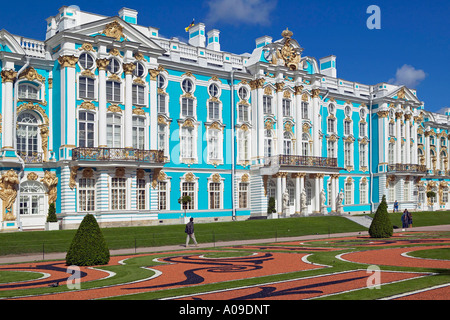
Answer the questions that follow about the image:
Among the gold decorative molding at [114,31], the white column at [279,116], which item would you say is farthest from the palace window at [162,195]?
the white column at [279,116]

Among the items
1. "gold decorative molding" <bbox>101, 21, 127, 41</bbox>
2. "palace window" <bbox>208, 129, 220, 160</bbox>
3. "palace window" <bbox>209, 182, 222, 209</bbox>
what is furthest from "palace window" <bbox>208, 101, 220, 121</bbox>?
"gold decorative molding" <bbox>101, 21, 127, 41</bbox>

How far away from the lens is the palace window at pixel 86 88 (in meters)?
35.6

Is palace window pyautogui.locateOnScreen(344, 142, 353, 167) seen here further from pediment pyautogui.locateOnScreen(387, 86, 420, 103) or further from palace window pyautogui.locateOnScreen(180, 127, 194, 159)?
palace window pyautogui.locateOnScreen(180, 127, 194, 159)

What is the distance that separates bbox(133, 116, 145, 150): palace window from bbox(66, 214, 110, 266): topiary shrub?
18.9 metres

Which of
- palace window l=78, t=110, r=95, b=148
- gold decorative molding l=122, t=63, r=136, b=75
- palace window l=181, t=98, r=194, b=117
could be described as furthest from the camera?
palace window l=181, t=98, r=194, b=117

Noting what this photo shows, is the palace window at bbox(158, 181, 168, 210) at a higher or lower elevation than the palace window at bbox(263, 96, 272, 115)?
lower

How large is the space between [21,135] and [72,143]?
3223mm

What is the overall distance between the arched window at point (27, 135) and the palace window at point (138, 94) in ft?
21.7

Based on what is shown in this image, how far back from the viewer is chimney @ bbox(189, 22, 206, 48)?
149 ft

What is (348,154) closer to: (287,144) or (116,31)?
(287,144)

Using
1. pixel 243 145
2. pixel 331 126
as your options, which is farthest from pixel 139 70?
pixel 331 126

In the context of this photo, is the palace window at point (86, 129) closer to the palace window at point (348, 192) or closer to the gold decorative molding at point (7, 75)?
the gold decorative molding at point (7, 75)

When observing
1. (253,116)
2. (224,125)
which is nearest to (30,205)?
(224,125)

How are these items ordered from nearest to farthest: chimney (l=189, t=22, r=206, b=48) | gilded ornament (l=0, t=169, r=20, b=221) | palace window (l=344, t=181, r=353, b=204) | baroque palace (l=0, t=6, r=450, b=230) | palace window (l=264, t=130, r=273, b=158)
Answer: gilded ornament (l=0, t=169, r=20, b=221), baroque palace (l=0, t=6, r=450, b=230), chimney (l=189, t=22, r=206, b=48), palace window (l=264, t=130, r=273, b=158), palace window (l=344, t=181, r=353, b=204)
